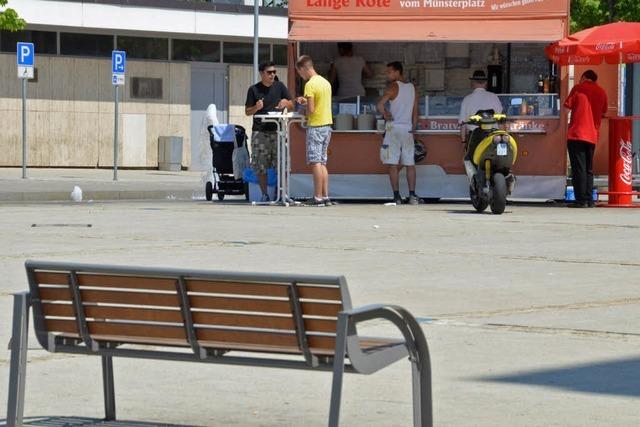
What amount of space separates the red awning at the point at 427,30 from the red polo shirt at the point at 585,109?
33.3 inches

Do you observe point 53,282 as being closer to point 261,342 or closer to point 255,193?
point 261,342

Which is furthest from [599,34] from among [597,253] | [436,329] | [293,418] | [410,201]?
[293,418]

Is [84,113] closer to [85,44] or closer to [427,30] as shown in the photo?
[85,44]

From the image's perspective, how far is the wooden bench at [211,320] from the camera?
5.08 metres

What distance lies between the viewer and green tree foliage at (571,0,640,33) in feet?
144

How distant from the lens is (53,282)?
555 cm

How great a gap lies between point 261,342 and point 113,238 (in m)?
10.1

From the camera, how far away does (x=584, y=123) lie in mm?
20812

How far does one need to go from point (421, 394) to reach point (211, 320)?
0.78 m

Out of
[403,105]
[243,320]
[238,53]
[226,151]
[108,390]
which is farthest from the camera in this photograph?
[238,53]

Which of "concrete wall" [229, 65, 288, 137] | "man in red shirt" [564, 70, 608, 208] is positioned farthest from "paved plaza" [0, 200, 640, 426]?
"concrete wall" [229, 65, 288, 137]

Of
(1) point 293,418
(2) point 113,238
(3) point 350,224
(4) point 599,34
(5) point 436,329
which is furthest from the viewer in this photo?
(4) point 599,34

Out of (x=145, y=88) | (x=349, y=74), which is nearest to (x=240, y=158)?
(x=349, y=74)

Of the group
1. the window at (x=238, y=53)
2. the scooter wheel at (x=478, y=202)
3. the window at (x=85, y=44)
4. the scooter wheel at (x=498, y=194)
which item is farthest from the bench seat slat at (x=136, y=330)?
the window at (x=238, y=53)
